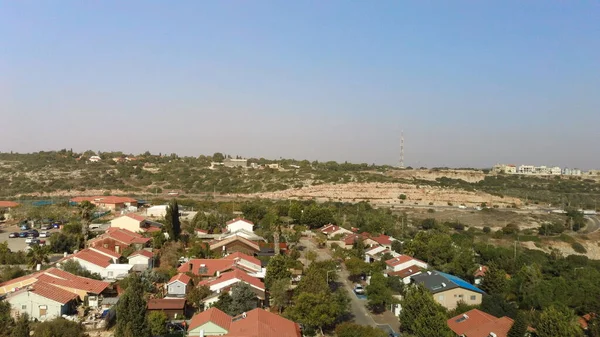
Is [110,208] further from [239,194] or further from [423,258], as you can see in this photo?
[423,258]

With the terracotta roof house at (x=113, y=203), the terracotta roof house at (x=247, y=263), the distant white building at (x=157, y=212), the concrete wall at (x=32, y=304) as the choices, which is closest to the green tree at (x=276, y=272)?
the terracotta roof house at (x=247, y=263)

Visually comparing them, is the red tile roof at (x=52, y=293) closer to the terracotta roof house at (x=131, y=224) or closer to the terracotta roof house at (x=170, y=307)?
the terracotta roof house at (x=170, y=307)

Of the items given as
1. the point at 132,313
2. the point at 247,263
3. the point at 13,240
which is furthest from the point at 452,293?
the point at 13,240

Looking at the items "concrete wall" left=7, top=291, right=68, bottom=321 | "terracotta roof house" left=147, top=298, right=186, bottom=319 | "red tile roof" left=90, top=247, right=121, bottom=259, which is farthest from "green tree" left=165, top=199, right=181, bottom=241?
"concrete wall" left=7, top=291, right=68, bottom=321

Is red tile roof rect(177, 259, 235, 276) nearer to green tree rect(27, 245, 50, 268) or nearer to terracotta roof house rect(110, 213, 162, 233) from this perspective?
green tree rect(27, 245, 50, 268)

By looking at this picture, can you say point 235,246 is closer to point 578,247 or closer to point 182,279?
point 182,279

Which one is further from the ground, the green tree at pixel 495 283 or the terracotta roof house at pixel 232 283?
the terracotta roof house at pixel 232 283
